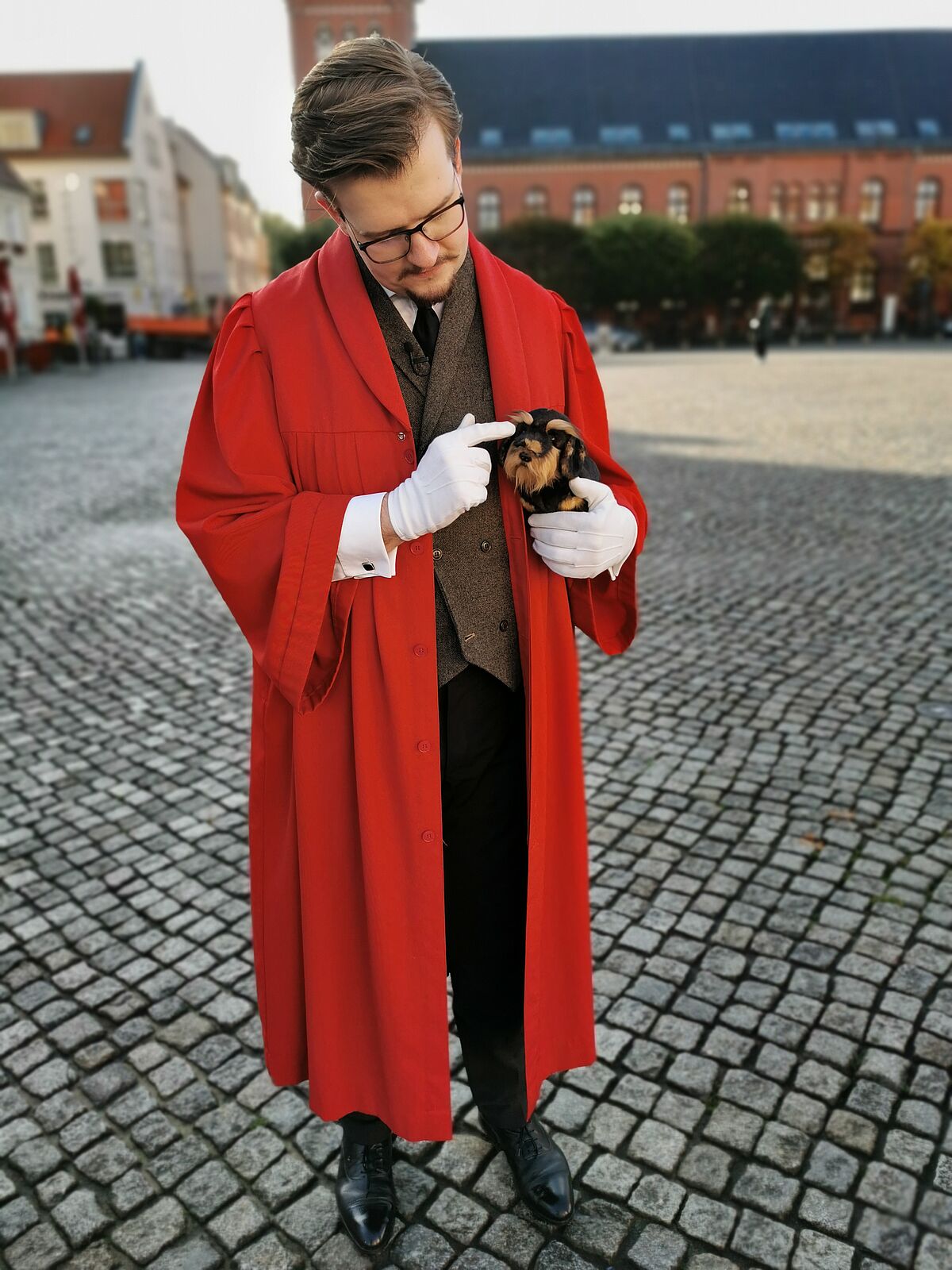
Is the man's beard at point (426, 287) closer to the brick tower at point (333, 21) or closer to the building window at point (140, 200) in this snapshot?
the building window at point (140, 200)

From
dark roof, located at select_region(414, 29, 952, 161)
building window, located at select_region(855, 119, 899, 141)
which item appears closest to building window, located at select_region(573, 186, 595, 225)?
dark roof, located at select_region(414, 29, 952, 161)

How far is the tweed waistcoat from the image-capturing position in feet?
6.26

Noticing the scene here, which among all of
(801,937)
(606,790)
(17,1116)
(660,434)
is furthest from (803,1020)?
(660,434)

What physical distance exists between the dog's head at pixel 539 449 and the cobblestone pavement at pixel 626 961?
170cm

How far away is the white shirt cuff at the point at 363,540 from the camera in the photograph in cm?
178

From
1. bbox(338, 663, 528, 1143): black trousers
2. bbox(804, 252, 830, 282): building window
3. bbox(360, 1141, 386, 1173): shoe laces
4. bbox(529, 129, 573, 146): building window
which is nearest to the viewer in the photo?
bbox(338, 663, 528, 1143): black trousers

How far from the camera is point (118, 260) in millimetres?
49844

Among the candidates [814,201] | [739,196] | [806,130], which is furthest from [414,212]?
[806,130]

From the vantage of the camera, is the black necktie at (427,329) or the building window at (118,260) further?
the building window at (118,260)

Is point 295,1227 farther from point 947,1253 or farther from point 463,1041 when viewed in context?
point 947,1253

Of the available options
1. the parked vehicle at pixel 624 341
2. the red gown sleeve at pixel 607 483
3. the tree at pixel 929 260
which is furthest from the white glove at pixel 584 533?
the tree at pixel 929 260

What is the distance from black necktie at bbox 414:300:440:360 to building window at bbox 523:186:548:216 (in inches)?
2341

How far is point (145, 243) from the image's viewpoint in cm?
5078

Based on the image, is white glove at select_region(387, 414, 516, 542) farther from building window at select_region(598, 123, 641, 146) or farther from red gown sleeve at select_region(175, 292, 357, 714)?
building window at select_region(598, 123, 641, 146)
